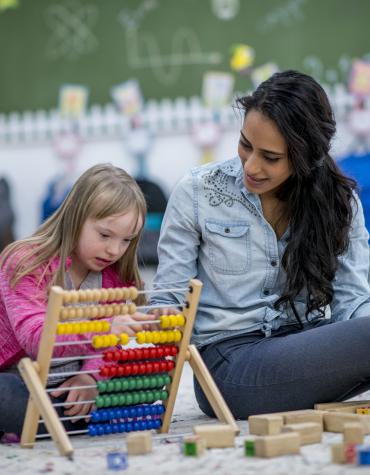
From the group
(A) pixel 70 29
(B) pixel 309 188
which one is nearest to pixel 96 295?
(B) pixel 309 188

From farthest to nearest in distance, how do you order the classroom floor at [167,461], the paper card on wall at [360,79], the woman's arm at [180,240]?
1. the paper card on wall at [360,79]
2. the woman's arm at [180,240]
3. the classroom floor at [167,461]

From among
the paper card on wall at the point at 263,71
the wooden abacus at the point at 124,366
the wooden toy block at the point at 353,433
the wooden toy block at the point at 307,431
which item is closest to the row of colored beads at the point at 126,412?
the wooden abacus at the point at 124,366

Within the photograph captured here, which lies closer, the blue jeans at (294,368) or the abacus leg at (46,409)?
the abacus leg at (46,409)

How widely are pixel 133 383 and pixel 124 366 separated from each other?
42 millimetres

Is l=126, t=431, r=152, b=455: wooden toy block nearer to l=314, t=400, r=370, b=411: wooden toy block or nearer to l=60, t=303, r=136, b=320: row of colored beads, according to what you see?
l=60, t=303, r=136, b=320: row of colored beads

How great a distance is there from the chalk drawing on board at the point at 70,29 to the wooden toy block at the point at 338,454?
14.5 ft

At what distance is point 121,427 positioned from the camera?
70.5 inches

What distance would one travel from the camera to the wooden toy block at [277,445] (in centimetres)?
149

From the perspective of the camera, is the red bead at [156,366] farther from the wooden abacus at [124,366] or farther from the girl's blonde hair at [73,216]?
the girl's blonde hair at [73,216]

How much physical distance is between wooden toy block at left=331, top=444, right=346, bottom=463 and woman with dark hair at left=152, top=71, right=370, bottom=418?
1.47 feet

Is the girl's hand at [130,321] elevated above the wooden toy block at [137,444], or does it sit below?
above

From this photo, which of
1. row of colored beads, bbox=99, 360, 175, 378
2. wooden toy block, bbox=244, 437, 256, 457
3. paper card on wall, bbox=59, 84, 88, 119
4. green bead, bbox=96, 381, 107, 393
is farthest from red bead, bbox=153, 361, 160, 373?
paper card on wall, bbox=59, 84, 88, 119

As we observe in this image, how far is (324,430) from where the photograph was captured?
1.78 metres

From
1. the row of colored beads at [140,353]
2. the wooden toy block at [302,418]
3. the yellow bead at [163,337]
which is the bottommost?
the wooden toy block at [302,418]
